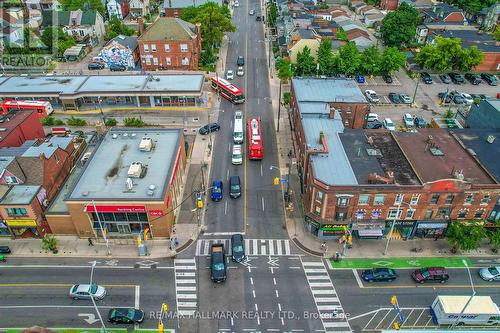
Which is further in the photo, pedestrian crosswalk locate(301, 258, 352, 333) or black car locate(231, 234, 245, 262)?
black car locate(231, 234, 245, 262)

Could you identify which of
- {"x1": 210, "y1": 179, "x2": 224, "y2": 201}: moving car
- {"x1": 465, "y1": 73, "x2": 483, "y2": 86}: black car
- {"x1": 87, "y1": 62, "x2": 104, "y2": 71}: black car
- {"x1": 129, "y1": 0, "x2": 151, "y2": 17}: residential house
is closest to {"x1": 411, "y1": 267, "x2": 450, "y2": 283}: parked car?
{"x1": 210, "y1": 179, "x2": 224, "y2": 201}: moving car

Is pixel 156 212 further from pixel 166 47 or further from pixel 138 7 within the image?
pixel 138 7

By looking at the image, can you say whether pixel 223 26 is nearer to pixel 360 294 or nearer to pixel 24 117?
pixel 24 117

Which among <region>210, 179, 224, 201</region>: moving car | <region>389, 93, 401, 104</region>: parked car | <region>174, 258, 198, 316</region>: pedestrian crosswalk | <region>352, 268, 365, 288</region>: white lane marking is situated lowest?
<region>174, 258, 198, 316</region>: pedestrian crosswalk

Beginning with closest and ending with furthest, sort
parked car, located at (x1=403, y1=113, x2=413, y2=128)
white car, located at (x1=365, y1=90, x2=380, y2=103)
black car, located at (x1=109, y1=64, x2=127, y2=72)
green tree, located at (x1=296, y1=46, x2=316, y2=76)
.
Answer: parked car, located at (x1=403, y1=113, x2=413, y2=128) → white car, located at (x1=365, y1=90, x2=380, y2=103) → green tree, located at (x1=296, y1=46, x2=316, y2=76) → black car, located at (x1=109, y1=64, x2=127, y2=72)

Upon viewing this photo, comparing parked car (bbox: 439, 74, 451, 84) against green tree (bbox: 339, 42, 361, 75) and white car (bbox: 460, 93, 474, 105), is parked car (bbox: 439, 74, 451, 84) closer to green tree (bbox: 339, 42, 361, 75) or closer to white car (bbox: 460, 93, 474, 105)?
white car (bbox: 460, 93, 474, 105)

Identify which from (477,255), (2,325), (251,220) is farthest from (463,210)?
(2,325)

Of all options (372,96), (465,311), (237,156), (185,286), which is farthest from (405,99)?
(185,286)
